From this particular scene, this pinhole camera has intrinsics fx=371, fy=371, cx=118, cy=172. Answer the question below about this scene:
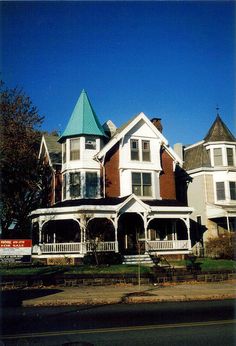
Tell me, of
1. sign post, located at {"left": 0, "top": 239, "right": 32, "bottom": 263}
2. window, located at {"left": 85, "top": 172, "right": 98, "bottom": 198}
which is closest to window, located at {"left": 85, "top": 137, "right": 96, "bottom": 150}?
window, located at {"left": 85, "top": 172, "right": 98, "bottom": 198}

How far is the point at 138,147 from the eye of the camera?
29.8 m

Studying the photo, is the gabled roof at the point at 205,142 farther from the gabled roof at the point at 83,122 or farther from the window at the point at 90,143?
the window at the point at 90,143

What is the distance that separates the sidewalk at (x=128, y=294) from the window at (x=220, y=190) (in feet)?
48.8

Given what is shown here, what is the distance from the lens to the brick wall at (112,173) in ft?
93.2

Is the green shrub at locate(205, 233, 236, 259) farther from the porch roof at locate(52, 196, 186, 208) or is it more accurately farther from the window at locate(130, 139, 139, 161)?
the window at locate(130, 139, 139, 161)

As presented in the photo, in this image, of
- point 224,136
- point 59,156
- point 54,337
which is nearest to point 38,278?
point 54,337

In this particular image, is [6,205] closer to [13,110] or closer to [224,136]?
[13,110]

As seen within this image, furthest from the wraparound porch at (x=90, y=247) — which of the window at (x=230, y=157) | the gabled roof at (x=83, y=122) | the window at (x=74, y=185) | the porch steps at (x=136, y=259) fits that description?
the window at (x=230, y=157)

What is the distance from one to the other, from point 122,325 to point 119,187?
19.9m

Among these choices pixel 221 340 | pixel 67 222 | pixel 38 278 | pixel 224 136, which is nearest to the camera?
pixel 221 340

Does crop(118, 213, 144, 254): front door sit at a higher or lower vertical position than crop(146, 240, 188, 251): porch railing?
higher

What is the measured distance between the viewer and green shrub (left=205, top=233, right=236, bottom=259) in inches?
1014

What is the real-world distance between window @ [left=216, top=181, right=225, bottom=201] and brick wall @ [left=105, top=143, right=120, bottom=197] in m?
9.02

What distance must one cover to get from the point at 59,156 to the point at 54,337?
2490cm
